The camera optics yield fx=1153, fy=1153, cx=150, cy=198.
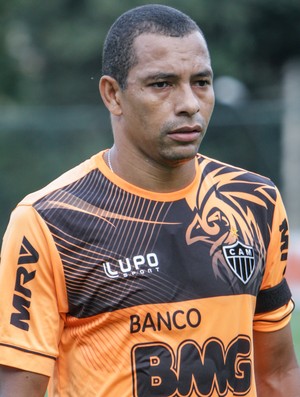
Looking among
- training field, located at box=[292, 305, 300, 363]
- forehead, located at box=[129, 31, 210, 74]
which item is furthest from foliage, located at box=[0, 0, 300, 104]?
forehead, located at box=[129, 31, 210, 74]

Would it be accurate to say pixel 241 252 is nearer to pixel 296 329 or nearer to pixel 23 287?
pixel 23 287

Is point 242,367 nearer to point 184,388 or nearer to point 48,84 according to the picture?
point 184,388

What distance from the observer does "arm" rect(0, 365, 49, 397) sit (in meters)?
4.02

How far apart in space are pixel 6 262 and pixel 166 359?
0.66m

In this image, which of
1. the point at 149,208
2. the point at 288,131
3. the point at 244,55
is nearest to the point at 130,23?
the point at 149,208

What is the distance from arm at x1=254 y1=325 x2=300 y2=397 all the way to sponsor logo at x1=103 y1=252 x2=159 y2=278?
590mm

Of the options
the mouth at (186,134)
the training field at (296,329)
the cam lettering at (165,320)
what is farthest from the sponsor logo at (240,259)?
the training field at (296,329)

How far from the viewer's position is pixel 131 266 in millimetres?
4090

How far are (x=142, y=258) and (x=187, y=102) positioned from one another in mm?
577

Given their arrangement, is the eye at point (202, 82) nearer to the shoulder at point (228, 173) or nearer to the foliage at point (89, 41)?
the shoulder at point (228, 173)

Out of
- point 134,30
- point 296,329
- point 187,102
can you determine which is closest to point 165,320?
point 187,102

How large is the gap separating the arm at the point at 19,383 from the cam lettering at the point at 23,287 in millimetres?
158

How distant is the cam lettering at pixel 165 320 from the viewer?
402cm

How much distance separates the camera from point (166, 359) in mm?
4012
